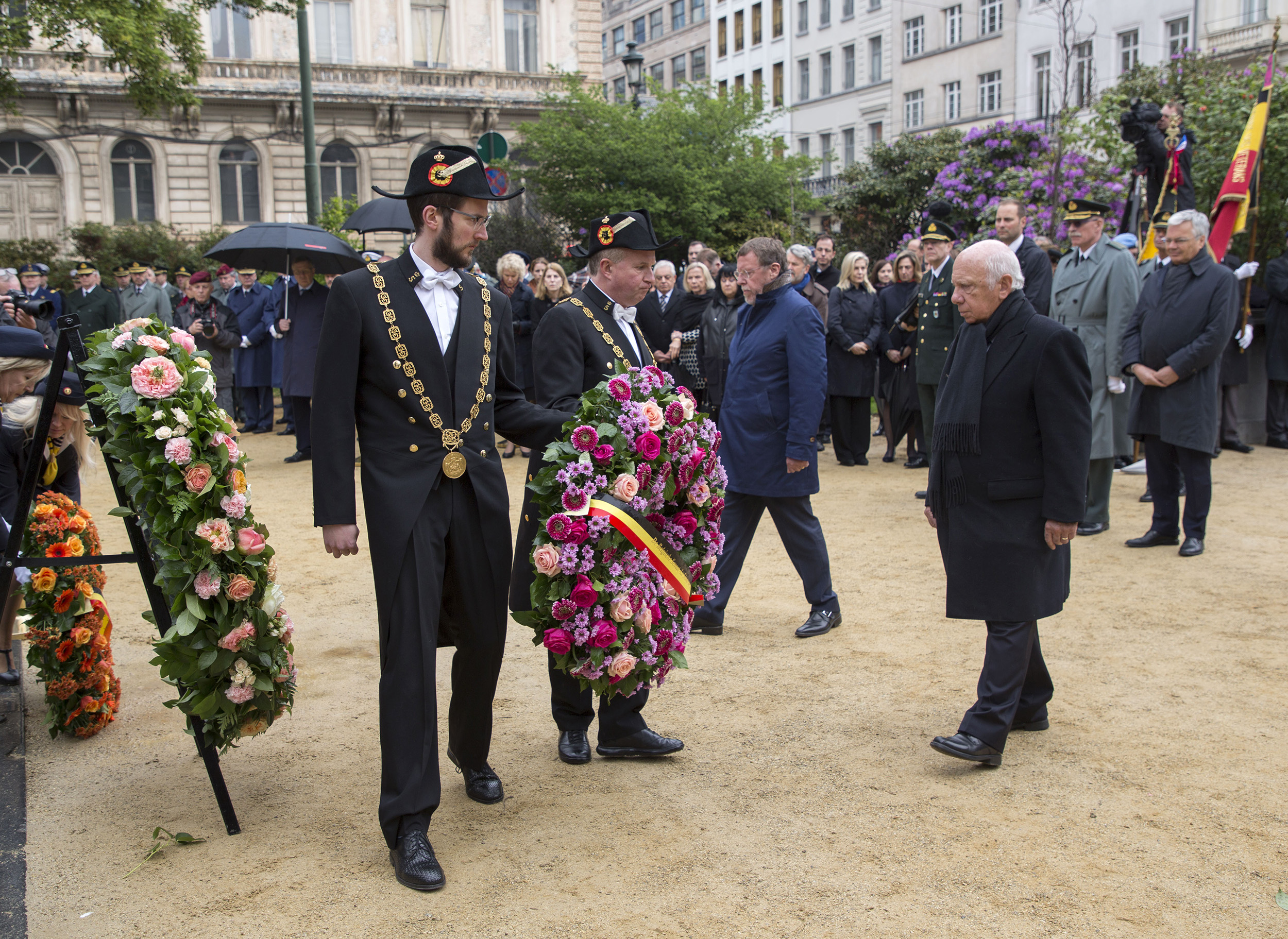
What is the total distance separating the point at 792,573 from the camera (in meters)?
7.68

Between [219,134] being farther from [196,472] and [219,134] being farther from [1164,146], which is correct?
[196,472]

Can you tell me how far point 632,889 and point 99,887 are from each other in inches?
65.2

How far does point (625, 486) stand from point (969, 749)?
1715 mm

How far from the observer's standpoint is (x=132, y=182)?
35.8m

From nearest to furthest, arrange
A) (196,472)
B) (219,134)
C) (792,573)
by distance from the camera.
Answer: (196,472) < (792,573) < (219,134)

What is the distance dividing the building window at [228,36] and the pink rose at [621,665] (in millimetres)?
37376

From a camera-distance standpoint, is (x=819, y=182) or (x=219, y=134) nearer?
(x=219, y=134)

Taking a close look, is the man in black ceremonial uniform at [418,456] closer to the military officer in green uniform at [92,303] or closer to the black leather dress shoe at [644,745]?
the black leather dress shoe at [644,745]

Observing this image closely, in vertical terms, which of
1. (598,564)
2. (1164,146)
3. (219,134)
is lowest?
(598,564)

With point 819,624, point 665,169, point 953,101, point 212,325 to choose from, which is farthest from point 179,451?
point 953,101

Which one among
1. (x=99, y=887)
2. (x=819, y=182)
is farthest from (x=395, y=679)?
(x=819, y=182)

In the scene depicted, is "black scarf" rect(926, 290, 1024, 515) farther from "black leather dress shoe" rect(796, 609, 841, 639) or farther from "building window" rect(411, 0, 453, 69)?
"building window" rect(411, 0, 453, 69)

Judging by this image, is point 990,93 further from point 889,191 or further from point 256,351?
point 256,351

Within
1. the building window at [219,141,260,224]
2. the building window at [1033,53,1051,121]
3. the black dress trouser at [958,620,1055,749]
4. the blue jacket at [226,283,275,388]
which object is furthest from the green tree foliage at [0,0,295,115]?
the building window at [1033,53,1051,121]
